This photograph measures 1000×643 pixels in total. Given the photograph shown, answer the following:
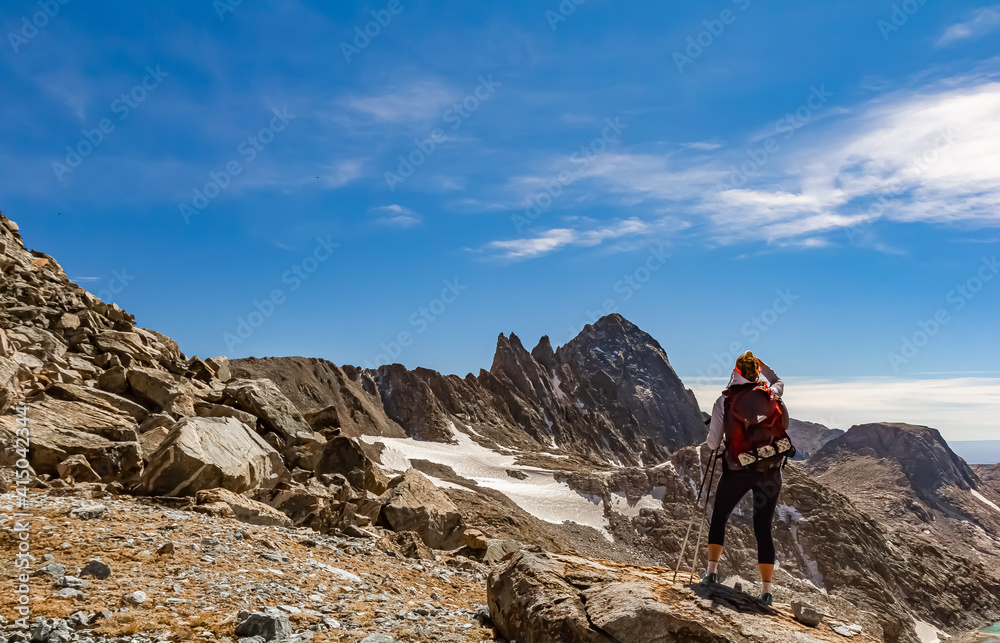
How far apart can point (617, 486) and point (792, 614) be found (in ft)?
247

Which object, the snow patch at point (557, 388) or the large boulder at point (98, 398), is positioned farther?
the snow patch at point (557, 388)

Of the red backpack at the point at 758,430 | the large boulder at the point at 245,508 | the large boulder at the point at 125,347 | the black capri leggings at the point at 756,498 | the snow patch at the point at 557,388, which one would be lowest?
the large boulder at the point at 245,508

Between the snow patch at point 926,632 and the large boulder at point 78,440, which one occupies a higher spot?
the large boulder at point 78,440

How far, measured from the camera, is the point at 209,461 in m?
15.3

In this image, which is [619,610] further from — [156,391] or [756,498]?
[156,391]

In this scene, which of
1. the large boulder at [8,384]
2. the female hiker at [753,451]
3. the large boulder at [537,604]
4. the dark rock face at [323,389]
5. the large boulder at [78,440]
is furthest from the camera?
the dark rock face at [323,389]

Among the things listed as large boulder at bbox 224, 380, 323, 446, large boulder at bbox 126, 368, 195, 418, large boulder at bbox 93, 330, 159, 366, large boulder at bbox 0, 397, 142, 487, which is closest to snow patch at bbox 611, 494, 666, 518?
large boulder at bbox 224, 380, 323, 446

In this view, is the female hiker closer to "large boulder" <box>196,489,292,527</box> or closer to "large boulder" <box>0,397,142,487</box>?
"large boulder" <box>196,489,292,527</box>

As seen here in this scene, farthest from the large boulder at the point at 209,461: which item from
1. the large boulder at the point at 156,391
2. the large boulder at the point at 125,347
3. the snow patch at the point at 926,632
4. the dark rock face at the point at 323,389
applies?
the dark rock face at the point at 323,389

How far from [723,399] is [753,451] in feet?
2.61

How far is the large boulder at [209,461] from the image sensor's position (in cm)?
1455

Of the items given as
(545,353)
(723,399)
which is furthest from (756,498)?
(545,353)

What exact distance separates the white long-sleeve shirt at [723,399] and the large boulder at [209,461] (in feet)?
40.9

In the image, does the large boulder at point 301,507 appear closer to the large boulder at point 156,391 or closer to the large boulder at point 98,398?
the large boulder at point 98,398
